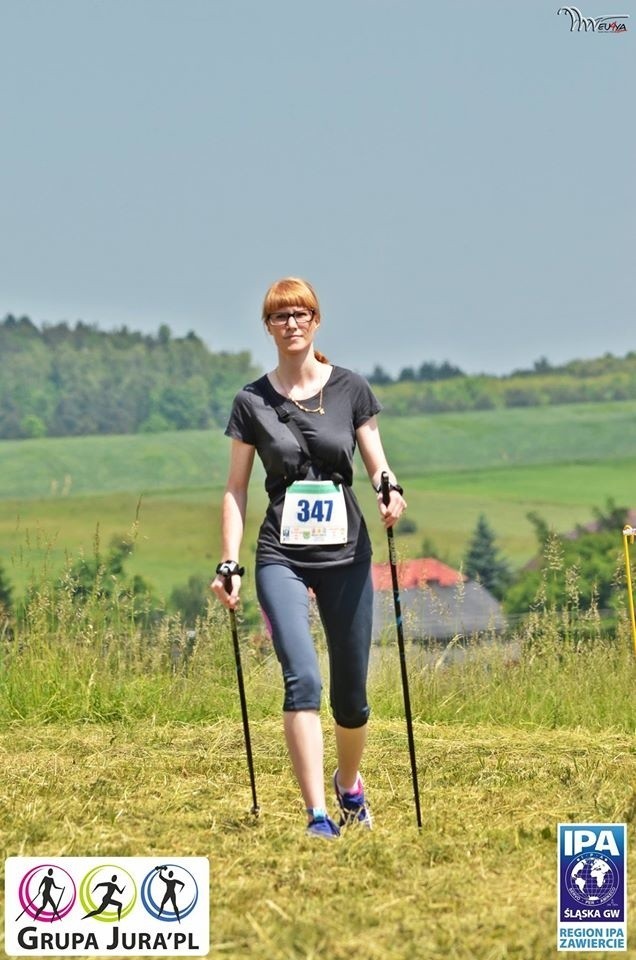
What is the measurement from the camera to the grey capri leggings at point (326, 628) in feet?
17.7

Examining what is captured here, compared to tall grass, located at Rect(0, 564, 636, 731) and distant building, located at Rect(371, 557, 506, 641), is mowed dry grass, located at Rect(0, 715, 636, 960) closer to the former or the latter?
tall grass, located at Rect(0, 564, 636, 731)

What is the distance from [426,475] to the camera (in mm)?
71062

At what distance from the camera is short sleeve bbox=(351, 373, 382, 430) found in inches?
223

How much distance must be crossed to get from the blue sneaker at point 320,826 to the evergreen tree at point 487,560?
44042mm

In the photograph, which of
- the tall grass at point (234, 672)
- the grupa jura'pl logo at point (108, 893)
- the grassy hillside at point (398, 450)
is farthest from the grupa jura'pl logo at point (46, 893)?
the grassy hillside at point (398, 450)

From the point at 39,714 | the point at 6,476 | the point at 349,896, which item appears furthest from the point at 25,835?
the point at 6,476

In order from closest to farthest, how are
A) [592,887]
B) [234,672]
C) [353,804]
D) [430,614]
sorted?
[592,887], [353,804], [234,672], [430,614]

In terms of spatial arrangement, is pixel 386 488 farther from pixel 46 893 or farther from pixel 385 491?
pixel 46 893

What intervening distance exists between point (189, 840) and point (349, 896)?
3.11 feet

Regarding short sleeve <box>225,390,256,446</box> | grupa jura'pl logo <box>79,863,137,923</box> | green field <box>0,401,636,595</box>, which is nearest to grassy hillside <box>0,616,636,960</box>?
grupa jura'pl logo <box>79,863,137,923</box>

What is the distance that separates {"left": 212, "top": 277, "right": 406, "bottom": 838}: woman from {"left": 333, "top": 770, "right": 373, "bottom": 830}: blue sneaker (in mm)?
13

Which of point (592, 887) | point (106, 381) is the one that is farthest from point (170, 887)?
point (106, 381)

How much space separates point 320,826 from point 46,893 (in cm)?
101

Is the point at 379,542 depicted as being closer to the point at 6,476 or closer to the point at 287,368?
the point at 6,476
